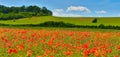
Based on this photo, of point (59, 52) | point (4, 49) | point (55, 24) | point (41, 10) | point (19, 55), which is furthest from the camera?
point (41, 10)

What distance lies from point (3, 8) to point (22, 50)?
436 feet

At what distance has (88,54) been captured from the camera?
8.85 meters

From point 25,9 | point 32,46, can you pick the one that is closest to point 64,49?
point 32,46

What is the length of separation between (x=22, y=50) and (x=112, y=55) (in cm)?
269

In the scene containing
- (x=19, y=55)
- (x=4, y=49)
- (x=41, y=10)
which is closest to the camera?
(x=19, y=55)

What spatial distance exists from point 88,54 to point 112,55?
0.72m

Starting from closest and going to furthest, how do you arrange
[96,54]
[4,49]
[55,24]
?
[96,54], [4,49], [55,24]

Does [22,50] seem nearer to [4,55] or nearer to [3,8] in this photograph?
[4,55]

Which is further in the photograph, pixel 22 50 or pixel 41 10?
pixel 41 10

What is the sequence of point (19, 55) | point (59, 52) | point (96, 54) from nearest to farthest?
point (96, 54)
point (19, 55)
point (59, 52)

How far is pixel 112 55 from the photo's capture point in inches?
360

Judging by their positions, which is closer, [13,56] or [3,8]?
[13,56]

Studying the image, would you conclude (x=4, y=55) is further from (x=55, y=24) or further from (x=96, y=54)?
(x=55, y=24)

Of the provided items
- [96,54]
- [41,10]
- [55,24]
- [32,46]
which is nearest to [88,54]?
[96,54]
